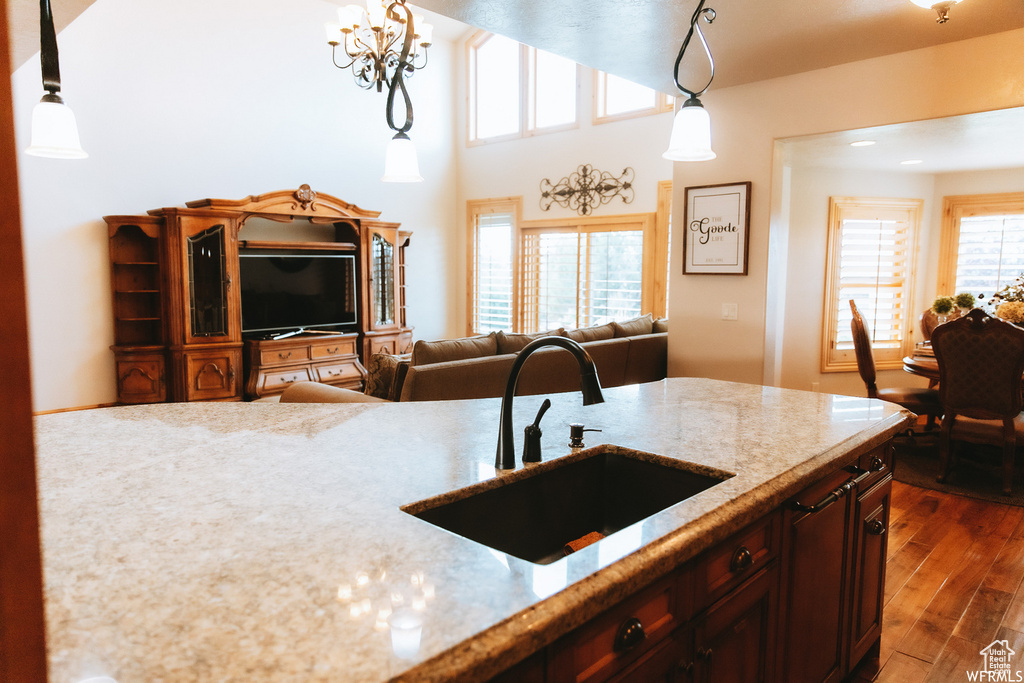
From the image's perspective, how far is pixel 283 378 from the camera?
20.3 ft

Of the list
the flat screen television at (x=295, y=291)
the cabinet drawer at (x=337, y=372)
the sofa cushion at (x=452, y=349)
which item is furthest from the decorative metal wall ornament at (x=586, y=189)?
the sofa cushion at (x=452, y=349)

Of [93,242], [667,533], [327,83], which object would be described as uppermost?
[327,83]

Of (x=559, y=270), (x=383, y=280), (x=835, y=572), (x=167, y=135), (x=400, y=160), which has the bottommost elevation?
(x=835, y=572)

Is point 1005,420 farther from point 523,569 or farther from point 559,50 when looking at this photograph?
point 523,569

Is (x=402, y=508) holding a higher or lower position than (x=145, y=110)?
lower

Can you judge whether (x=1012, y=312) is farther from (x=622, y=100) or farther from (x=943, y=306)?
(x=622, y=100)

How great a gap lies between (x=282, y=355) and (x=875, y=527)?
543cm

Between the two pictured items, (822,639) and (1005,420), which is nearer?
(822,639)

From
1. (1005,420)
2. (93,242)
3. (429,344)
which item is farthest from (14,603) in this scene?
(93,242)

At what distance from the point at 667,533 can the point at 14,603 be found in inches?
38.2

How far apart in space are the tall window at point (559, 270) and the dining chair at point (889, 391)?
2.13 meters

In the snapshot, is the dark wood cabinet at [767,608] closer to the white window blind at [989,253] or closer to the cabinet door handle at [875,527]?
the cabinet door handle at [875,527]

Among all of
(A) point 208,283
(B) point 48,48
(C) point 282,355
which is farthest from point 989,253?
(A) point 208,283

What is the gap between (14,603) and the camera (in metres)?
0.42
